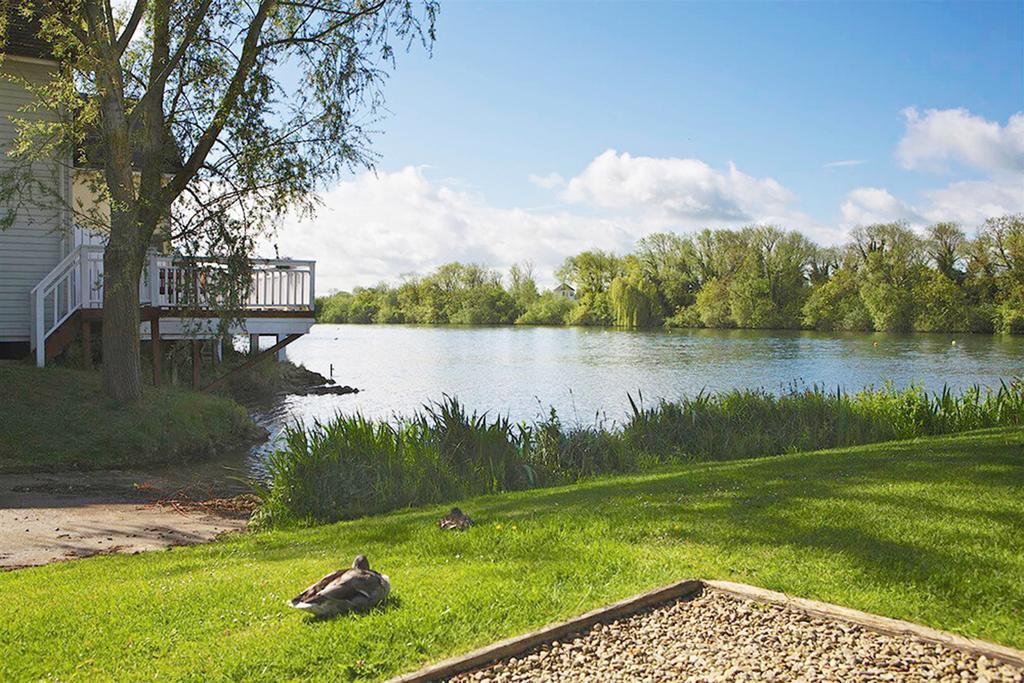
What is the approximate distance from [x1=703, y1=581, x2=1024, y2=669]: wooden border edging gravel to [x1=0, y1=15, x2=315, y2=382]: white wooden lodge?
13529 mm

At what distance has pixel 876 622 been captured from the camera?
179 inches

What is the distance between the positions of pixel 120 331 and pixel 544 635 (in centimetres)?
1308

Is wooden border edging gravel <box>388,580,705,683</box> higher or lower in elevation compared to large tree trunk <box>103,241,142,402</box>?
lower

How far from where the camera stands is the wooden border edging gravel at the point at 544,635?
4.18m

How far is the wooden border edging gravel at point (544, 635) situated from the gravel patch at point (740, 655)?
46 millimetres

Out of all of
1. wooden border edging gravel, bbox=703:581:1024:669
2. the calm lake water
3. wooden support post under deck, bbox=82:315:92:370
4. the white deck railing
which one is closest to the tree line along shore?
the calm lake water

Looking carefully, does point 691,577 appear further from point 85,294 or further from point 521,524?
point 85,294

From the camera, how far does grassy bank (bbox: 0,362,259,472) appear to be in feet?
44.2

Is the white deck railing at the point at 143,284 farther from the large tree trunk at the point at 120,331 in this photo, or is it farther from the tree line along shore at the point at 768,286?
the tree line along shore at the point at 768,286

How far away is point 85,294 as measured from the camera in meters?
17.6

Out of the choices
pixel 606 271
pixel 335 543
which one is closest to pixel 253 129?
pixel 335 543

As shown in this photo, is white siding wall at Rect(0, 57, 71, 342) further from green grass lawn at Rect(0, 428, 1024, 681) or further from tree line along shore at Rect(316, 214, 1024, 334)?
tree line along shore at Rect(316, 214, 1024, 334)

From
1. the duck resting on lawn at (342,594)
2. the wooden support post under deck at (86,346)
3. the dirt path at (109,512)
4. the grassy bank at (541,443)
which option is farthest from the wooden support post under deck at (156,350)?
the duck resting on lawn at (342,594)

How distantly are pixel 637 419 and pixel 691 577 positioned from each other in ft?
28.5
